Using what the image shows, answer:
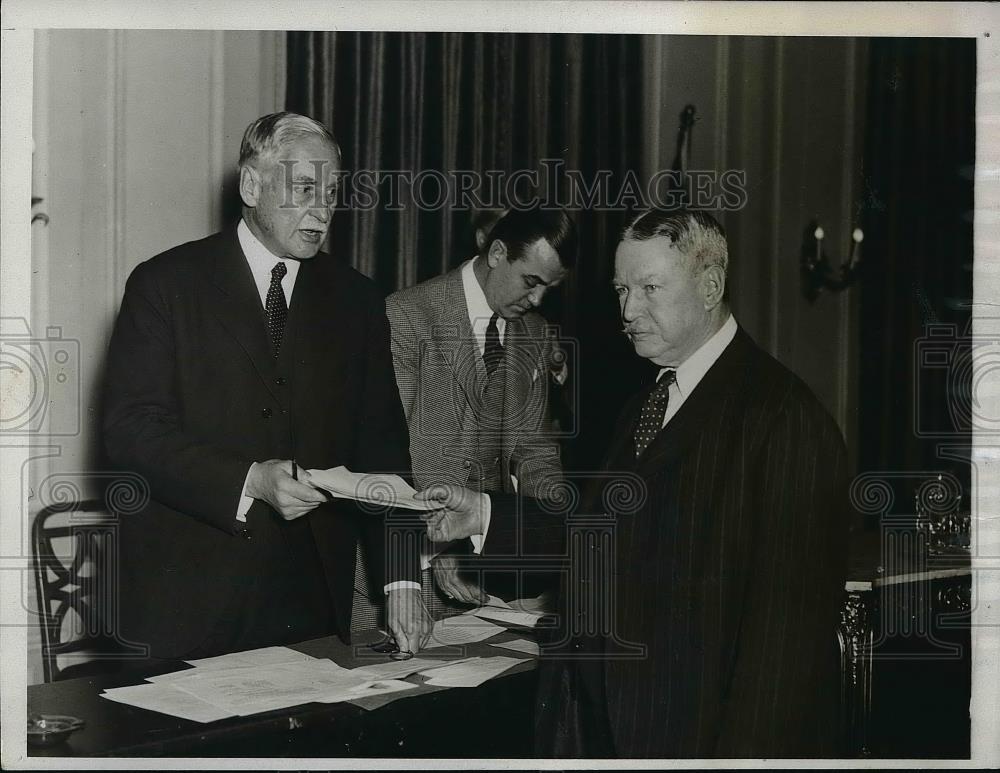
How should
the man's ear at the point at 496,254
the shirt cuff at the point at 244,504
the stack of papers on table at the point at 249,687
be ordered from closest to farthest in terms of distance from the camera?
the stack of papers on table at the point at 249,687
the shirt cuff at the point at 244,504
the man's ear at the point at 496,254

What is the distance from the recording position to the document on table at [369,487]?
3066 millimetres

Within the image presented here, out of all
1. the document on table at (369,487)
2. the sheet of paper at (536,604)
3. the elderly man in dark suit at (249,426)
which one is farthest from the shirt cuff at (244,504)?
the sheet of paper at (536,604)

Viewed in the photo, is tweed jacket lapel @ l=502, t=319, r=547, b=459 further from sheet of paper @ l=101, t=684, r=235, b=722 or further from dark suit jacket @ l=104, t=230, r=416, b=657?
sheet of paper @ l=101, t=684, r=235, b=722

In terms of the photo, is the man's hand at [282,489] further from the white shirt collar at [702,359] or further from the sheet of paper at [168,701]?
the white shirt collar at [702,359]

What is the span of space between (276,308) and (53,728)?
1327 mm

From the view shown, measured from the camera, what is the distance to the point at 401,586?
3090mm

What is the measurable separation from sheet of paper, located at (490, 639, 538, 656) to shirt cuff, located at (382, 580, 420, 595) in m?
0.30

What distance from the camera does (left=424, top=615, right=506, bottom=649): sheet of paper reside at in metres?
3.03

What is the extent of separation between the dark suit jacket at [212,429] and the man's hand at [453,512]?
0.17 metres

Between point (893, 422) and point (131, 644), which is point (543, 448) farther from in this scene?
point (131, 644)

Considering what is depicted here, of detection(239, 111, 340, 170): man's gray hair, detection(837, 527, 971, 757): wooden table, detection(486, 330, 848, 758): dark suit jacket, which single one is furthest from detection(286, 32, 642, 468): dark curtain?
detection(837, 527, 971, 757): wooden table

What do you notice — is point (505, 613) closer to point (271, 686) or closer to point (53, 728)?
point (271, 686)

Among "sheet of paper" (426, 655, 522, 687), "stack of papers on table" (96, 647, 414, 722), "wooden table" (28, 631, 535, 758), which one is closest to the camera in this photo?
"wooden table" (28, 631, 535, 758)

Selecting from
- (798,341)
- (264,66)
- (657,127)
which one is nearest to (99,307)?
(264,66)
